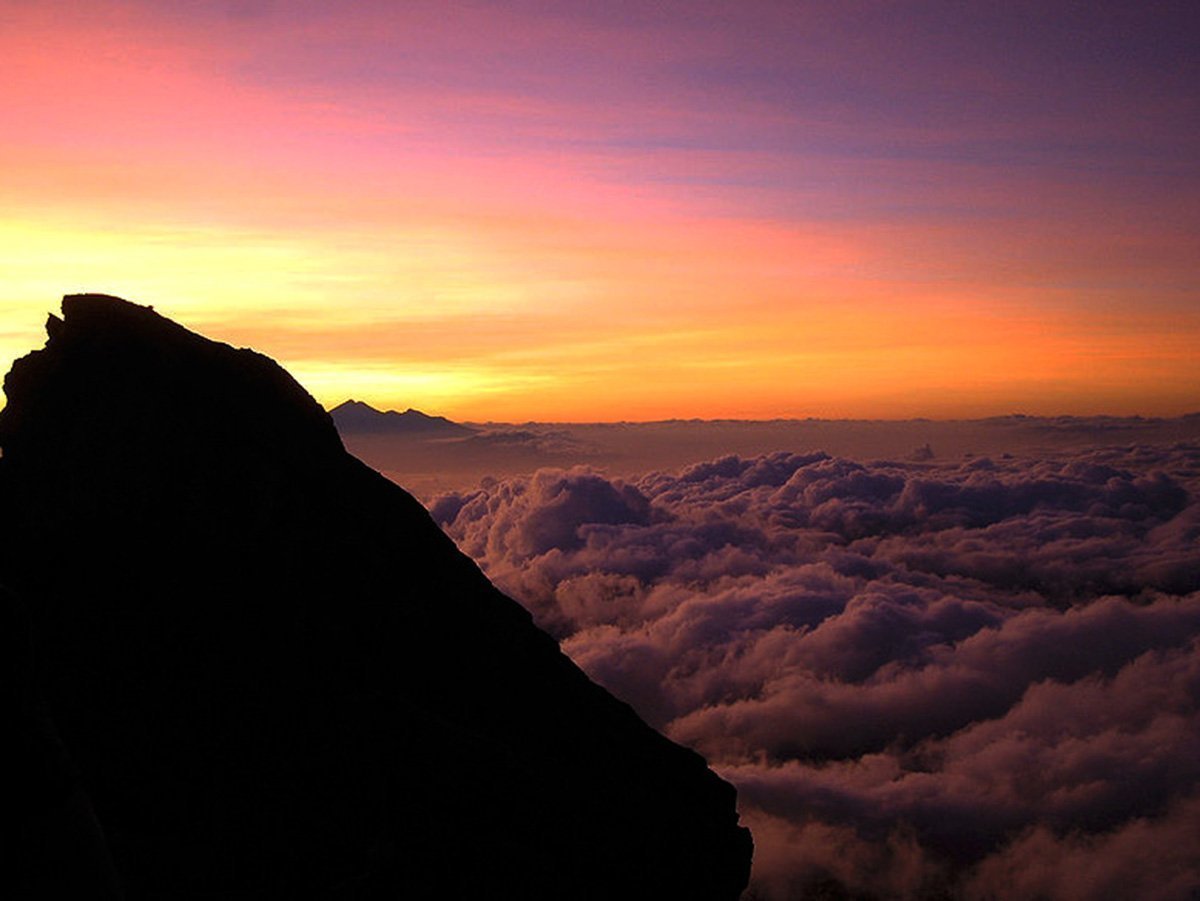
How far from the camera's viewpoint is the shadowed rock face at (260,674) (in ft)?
62.2

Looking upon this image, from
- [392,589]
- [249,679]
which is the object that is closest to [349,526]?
[392,589]

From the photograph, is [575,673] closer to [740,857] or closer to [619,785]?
[619,785]

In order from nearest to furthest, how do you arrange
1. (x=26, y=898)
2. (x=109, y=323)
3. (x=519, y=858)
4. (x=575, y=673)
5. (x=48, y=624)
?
(x=26, y=898) < (x=48, y=624) < (x=519, y=858) < (x=109, y=323) < (x=575, y=673)

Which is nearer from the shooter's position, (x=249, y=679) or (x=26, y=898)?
(x=26, y=898)

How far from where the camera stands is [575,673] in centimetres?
2895

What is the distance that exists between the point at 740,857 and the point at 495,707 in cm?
858

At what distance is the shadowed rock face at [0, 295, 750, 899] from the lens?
62.2ft

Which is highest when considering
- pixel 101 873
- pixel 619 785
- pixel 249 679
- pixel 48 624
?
pixel 101 873

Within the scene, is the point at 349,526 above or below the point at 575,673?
above

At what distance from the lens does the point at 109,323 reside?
23.0m

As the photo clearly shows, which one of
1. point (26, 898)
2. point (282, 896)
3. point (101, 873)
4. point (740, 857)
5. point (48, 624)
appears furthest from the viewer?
point (740, 857)

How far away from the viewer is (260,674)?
2066 cm

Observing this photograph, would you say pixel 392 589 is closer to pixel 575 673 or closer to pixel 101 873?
pixel 575 673

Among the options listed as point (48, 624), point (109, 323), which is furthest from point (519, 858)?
point (109, 323)
